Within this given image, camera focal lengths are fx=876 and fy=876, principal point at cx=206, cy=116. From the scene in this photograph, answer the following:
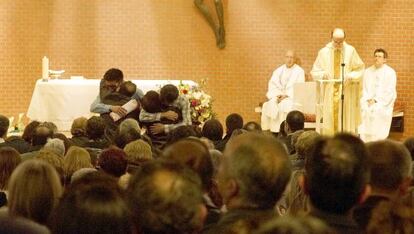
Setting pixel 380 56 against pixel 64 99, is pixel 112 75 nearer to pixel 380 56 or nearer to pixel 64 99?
pixel 64 99

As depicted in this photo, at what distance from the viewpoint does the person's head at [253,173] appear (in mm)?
3479

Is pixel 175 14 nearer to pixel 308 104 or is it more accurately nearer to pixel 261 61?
pixel 261 61

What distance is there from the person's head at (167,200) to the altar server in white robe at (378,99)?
39.5ft

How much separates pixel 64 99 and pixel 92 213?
11.2 m

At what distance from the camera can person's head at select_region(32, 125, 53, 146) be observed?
318 inches

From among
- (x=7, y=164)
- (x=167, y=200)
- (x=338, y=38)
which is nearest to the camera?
(x=167, y=200)

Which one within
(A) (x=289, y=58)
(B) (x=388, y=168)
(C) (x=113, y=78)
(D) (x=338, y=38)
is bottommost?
(B) (x=388, y=168)

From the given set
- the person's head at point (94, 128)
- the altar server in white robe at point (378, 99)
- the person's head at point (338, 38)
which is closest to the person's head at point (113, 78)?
the person's head at point (94, 128)

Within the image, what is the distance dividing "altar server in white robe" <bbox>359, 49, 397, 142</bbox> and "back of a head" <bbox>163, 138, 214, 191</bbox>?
11080mm

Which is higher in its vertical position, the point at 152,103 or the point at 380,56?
the point at 380,56

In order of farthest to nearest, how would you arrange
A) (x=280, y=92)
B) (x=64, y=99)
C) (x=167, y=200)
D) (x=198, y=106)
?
(x=280, y=92) < (x=64, y=99) < (x=198, y=106) < (x=167, y=200)

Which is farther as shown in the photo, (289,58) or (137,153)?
(289,58)

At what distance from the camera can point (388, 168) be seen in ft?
13.4

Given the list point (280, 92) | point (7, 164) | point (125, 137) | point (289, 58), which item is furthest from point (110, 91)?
point (289, 58)
